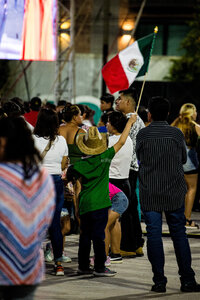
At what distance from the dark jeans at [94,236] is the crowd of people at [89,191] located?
0.01m

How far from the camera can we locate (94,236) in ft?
23.8

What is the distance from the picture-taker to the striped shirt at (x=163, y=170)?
6680 millimetres

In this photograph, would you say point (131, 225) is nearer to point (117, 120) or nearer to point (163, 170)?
point (117, 120)

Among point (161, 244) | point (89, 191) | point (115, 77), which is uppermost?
point (115, 77)

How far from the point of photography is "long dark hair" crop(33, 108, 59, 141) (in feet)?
23.6

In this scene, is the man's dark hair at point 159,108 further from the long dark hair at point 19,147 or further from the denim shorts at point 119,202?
the long dark hair at point 19,147

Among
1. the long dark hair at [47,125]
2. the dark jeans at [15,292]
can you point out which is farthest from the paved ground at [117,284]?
the dark jeans at [15,292]

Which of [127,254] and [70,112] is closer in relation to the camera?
[70,112]

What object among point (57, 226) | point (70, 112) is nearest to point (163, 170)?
point (57, 226)

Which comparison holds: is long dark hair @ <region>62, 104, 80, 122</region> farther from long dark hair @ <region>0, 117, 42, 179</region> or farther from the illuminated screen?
long dark hair @ <region>0, 117, 42, 179</region>

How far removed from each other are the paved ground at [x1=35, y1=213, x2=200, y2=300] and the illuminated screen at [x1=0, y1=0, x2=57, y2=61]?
3212 mm

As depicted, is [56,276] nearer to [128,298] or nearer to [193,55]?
[128,298]

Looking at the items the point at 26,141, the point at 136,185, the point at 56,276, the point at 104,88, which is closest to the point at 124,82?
the point at 136,185

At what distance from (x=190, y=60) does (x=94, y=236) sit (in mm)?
Result: 20975
